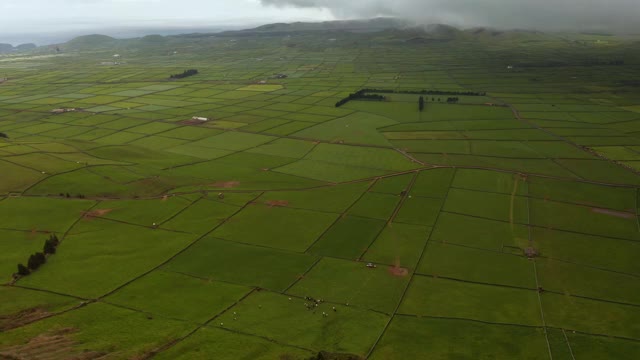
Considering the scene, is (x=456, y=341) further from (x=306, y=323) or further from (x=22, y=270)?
(x=22, y=270)

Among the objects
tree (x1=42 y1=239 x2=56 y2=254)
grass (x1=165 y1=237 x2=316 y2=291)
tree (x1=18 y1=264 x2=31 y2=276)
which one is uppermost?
tree (x1=42 y1=239 x2=56 y2=254)

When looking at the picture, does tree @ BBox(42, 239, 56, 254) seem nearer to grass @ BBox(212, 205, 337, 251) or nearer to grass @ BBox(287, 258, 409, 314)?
grass @ BBox(212, 205, 337, 251)

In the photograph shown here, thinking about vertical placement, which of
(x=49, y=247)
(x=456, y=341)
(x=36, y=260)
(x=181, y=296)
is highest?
(x=49, y=247)

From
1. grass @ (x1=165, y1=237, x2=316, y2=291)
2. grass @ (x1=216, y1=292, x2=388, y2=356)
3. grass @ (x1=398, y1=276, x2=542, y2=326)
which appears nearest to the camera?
grass @ (x1=216, y1=292, x2=388, y2=356)

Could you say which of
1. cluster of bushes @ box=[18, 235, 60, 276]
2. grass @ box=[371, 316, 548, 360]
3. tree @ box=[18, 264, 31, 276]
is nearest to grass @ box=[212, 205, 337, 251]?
grass @ box=[371, 316, 548, 360]

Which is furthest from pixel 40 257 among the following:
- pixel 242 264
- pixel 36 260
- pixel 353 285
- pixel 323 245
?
pixel 353 285

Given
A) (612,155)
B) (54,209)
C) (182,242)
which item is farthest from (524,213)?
(54,209)

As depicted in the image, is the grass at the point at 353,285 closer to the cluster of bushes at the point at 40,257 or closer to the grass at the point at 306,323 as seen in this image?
the grass at the point at 306,323
